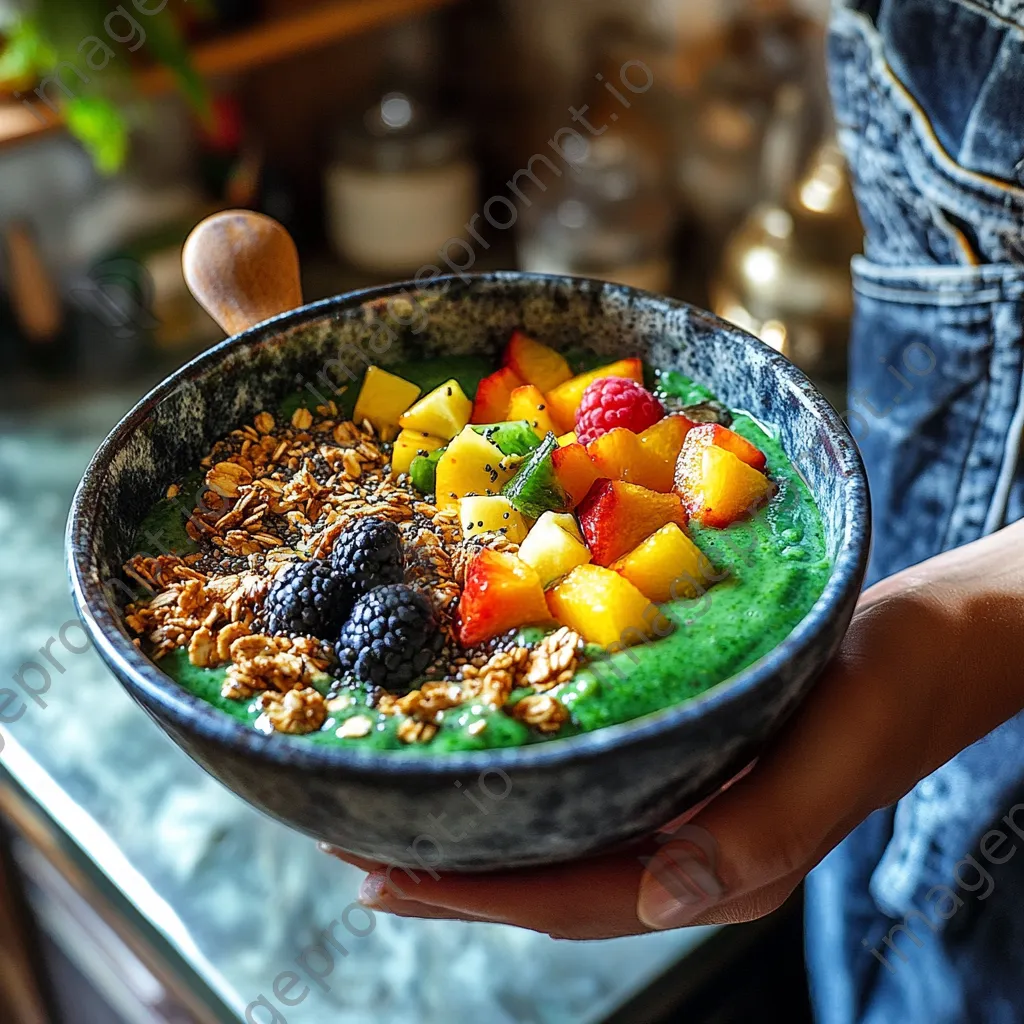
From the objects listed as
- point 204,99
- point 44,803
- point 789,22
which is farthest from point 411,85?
point 44,803

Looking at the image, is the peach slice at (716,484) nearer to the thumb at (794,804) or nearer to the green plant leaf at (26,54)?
the thumb at (794,804)

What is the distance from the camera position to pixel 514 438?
93 cm

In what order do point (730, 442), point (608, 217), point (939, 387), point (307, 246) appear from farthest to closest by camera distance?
point (307, 246), point (608, 217), point (939, 387), point (730, 442)

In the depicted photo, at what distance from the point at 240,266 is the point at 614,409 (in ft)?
1.07

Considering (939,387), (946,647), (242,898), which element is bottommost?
(242,898)

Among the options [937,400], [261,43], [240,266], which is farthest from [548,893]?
[261,43]

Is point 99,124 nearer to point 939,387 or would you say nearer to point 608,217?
point 608,217

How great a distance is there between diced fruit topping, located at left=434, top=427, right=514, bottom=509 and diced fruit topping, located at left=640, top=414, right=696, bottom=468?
0.11m

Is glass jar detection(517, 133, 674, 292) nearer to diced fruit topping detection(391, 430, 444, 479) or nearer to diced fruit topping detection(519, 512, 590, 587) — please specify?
diced fruit topping detection(391, 430, 444, 479)

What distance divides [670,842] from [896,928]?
0.57 metres

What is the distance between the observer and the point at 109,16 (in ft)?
6.30

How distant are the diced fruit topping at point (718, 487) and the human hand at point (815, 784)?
0.14m

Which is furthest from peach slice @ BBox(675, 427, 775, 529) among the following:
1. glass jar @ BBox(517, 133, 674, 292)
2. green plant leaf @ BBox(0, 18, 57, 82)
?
green plant leaf @ BBox(0, 18, 57, 82)

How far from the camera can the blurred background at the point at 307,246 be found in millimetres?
1266
